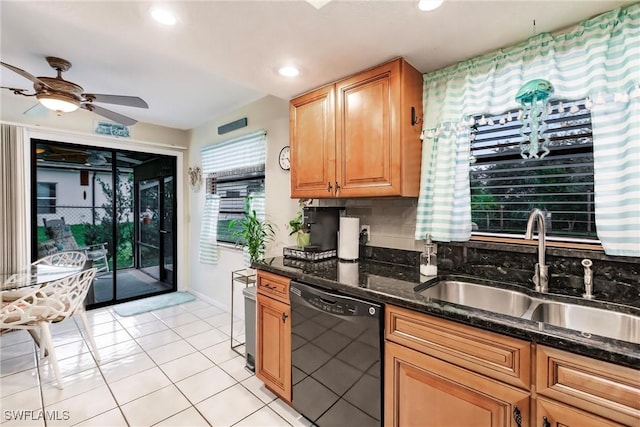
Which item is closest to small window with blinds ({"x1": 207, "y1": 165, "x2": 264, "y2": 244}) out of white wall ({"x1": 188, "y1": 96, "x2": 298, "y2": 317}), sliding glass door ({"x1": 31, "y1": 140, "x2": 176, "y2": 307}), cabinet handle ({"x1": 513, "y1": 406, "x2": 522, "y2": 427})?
white wall ({"x1": 188, "y1": 96, "x2": 298, "y2": 317})

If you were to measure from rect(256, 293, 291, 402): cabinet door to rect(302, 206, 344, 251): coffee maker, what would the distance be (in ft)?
1.73

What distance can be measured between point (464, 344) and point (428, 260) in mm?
711

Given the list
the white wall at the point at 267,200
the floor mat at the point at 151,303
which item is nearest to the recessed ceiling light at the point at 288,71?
the white wall at the point at 267,200

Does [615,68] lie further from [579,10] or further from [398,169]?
[398,169]

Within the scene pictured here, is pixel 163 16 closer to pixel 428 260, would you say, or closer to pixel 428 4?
pixel 428 4

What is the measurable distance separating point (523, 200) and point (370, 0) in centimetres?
138

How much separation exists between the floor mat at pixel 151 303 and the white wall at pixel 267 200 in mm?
207

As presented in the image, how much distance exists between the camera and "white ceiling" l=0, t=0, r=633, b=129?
1363mm

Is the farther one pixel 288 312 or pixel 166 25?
pixel 288 312

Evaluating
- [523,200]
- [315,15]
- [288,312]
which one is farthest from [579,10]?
[288,312]

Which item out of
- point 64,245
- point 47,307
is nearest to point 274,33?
point 47,307

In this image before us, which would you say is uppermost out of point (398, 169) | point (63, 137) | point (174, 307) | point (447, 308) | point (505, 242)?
point (63, 137)

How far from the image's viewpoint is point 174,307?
3.86 m

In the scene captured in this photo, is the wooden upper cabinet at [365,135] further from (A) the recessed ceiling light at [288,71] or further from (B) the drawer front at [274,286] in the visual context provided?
(B) the drawer front at [274,286]
